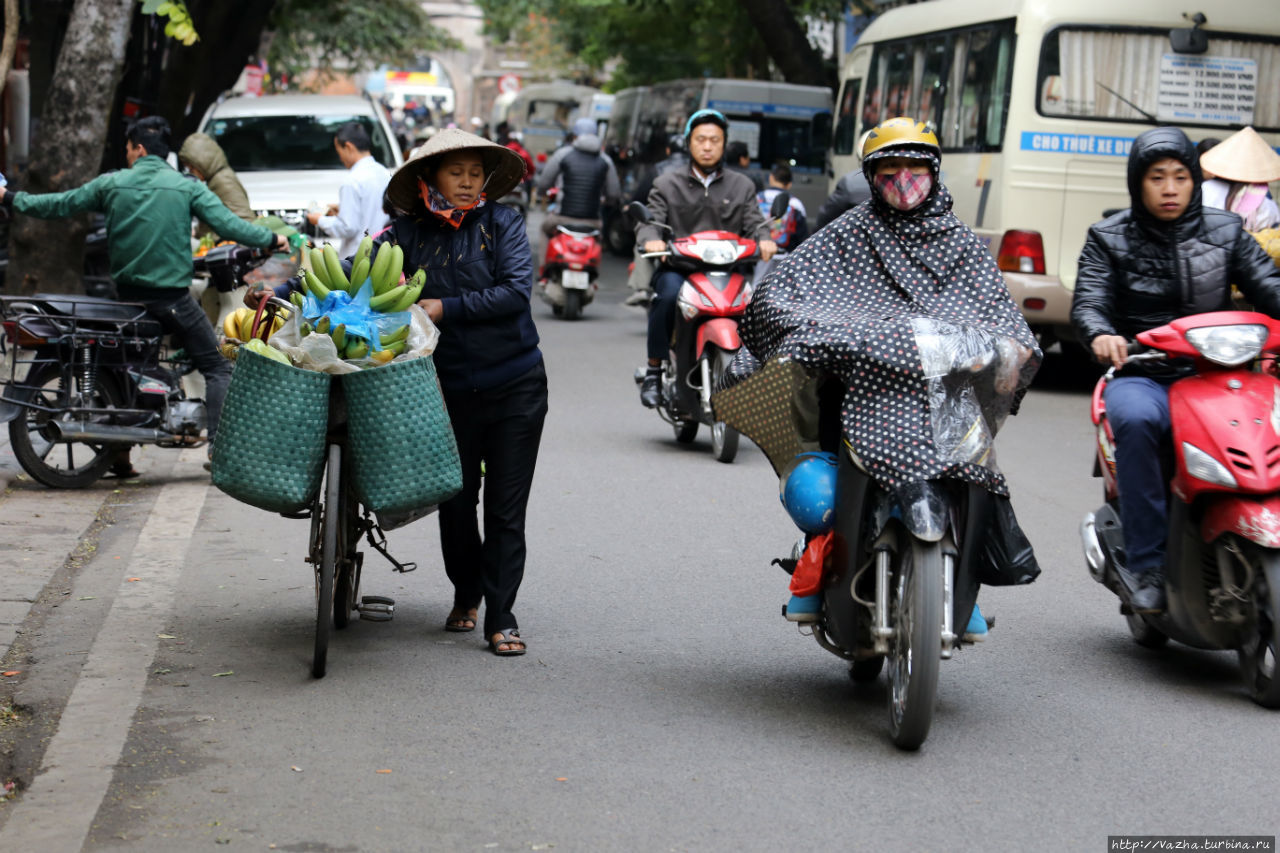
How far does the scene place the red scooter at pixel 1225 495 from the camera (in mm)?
5090

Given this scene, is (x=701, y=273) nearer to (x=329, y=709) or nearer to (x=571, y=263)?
(x=329, y=709)

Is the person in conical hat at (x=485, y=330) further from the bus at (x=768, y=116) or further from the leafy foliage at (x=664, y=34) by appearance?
the leafy foliage at (x=664, y=34)

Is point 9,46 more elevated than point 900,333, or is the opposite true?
point 9,46

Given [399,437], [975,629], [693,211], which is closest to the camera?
[975,629]

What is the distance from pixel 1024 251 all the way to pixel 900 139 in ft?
29.3

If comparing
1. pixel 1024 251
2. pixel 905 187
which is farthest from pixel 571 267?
pixel 905 187

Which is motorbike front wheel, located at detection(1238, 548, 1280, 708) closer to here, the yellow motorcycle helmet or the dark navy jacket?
the yellow motorcycle helmet

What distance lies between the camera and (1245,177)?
989cm

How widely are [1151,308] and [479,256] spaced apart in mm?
2265

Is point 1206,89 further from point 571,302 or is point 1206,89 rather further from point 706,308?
point 571,302


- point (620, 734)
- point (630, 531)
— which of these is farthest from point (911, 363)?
point (630, 531)

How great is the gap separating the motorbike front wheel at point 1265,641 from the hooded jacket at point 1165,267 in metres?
0.88

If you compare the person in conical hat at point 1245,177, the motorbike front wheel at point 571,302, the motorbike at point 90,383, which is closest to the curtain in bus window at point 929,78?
the motorbike front wheel at point 571,302

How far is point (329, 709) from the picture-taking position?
5141mm
